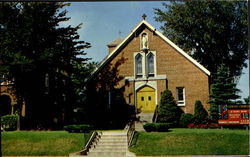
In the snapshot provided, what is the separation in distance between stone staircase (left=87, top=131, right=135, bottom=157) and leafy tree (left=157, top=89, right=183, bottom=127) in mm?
6534

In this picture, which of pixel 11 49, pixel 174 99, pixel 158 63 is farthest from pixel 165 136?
pixel 11 49

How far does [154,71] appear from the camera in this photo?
26281 mm

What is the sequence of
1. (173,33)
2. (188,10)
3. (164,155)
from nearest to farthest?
(164,155) → (188,10) → (173,33)

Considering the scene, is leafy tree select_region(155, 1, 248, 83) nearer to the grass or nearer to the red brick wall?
the red brick wall

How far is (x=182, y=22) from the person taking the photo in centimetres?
3450

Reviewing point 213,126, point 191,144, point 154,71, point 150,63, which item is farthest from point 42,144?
point 150,63

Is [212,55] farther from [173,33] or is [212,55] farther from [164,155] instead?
[164,155]

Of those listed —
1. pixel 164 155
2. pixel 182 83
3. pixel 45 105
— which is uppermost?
pixel 182 83

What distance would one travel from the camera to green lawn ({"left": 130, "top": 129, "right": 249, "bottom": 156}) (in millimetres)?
15508

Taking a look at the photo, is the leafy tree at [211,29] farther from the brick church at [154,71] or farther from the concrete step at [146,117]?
the concrete step at [146,117]

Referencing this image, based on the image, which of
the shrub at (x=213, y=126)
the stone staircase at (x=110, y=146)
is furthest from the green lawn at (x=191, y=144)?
the shrub at (x=213, y=126)

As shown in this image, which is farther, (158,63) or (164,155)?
(158,63)

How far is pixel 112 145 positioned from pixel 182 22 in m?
21.9

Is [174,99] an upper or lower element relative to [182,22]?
lower
